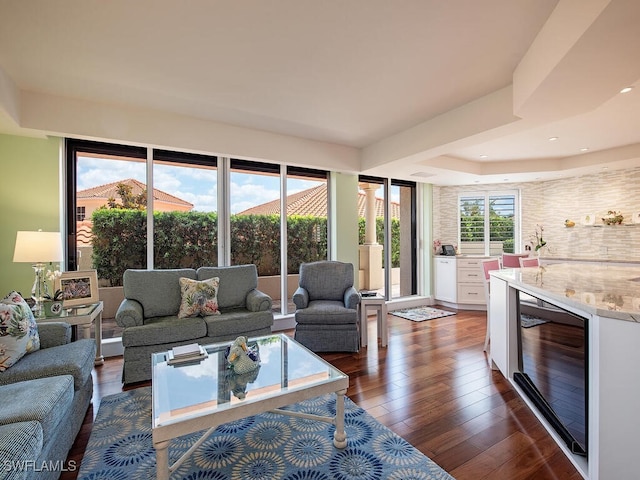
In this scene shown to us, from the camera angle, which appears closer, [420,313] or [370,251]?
[420,313]

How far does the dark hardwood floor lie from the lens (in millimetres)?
1885

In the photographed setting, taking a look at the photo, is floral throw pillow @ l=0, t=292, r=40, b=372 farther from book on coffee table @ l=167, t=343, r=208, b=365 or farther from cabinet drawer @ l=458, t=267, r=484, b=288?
cabinet drawer @ l=458, t=267, r=484, b=288

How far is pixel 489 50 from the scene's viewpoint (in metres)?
2.31

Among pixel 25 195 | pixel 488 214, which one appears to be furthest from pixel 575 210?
pixel 25 195

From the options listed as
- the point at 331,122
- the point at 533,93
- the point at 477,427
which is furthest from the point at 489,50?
the point at 477,427

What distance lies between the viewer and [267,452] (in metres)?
1.95

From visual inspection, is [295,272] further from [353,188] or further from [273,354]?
[273,354]

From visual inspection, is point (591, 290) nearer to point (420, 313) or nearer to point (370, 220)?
point (420, 313)

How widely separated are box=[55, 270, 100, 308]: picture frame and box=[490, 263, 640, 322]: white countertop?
3.84 metres

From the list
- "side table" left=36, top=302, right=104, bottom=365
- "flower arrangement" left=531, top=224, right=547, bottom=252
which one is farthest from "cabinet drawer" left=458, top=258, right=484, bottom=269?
"side table" left=36, top=302, right=104, bottom=365

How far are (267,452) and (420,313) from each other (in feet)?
13.6

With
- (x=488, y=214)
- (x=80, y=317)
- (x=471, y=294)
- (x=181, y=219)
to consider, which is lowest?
(x=471, y=294)

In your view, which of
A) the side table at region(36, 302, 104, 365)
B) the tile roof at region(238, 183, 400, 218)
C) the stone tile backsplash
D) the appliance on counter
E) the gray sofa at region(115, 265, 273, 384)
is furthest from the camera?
the appliance on counter

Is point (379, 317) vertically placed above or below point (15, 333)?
below
